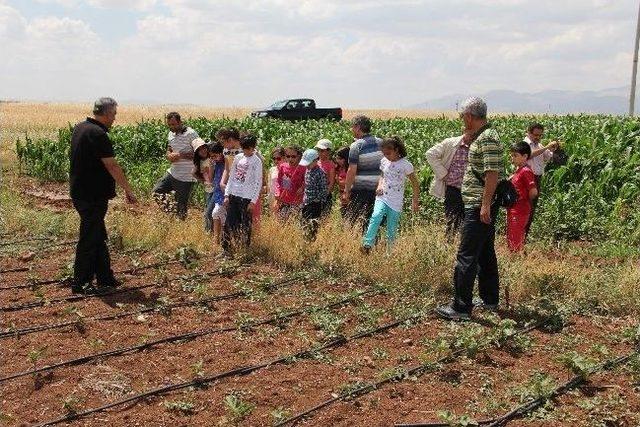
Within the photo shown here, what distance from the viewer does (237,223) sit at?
8.01 metres

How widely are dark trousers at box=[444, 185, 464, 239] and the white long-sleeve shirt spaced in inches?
80.0

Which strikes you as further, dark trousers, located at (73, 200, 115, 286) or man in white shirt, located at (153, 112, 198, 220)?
man in white shirt, located at (153, 112, 198, 220)

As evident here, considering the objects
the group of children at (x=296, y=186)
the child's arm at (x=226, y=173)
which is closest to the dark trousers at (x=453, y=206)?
the group of children at (x=296, y=186)

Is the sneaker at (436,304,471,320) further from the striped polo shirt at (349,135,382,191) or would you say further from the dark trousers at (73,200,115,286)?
the dark trousers at (73,200,115,286)

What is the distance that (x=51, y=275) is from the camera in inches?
292

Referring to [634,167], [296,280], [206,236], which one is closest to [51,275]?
[206,236]

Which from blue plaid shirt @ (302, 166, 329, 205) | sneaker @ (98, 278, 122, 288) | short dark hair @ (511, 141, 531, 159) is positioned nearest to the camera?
sneaker @ (98, 278, 122, 288)

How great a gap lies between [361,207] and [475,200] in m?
2.48

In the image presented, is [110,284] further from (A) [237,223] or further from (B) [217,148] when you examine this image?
(B) [217,148]

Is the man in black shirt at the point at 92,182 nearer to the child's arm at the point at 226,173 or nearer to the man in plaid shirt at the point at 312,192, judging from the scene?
the child's arm at the point at 226,173

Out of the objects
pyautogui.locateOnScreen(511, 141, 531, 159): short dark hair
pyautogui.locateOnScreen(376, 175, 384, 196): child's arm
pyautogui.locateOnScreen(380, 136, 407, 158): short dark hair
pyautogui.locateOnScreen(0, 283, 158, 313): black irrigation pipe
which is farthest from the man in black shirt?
pyautogui.locateOnScreen(511, 141, 531, 159): short dark hair

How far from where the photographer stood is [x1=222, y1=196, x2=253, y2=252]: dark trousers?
7898 mm

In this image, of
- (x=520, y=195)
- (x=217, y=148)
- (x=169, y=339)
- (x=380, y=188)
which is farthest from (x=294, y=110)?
(x=169, y=339)

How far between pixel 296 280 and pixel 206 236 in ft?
6.32
